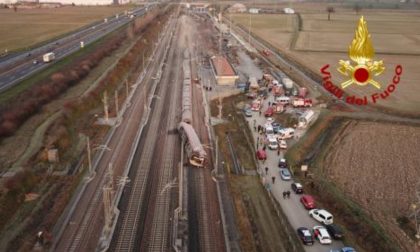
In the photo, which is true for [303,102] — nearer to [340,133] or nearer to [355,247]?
[340,133]

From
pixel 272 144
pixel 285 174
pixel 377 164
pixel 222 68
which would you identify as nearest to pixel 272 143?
pixel 272 144

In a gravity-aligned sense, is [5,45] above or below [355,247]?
above

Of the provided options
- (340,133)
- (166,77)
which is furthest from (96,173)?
(166,77)

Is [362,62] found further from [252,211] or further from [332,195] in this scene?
[332,195]

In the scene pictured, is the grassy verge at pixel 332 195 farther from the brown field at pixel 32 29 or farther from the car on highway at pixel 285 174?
the brown field at pixel 32 29

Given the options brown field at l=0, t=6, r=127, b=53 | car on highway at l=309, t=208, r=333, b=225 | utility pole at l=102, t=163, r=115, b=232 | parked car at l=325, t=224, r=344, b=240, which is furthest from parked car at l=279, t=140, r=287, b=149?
brown field at l=0, t=6, r=127, b=53
